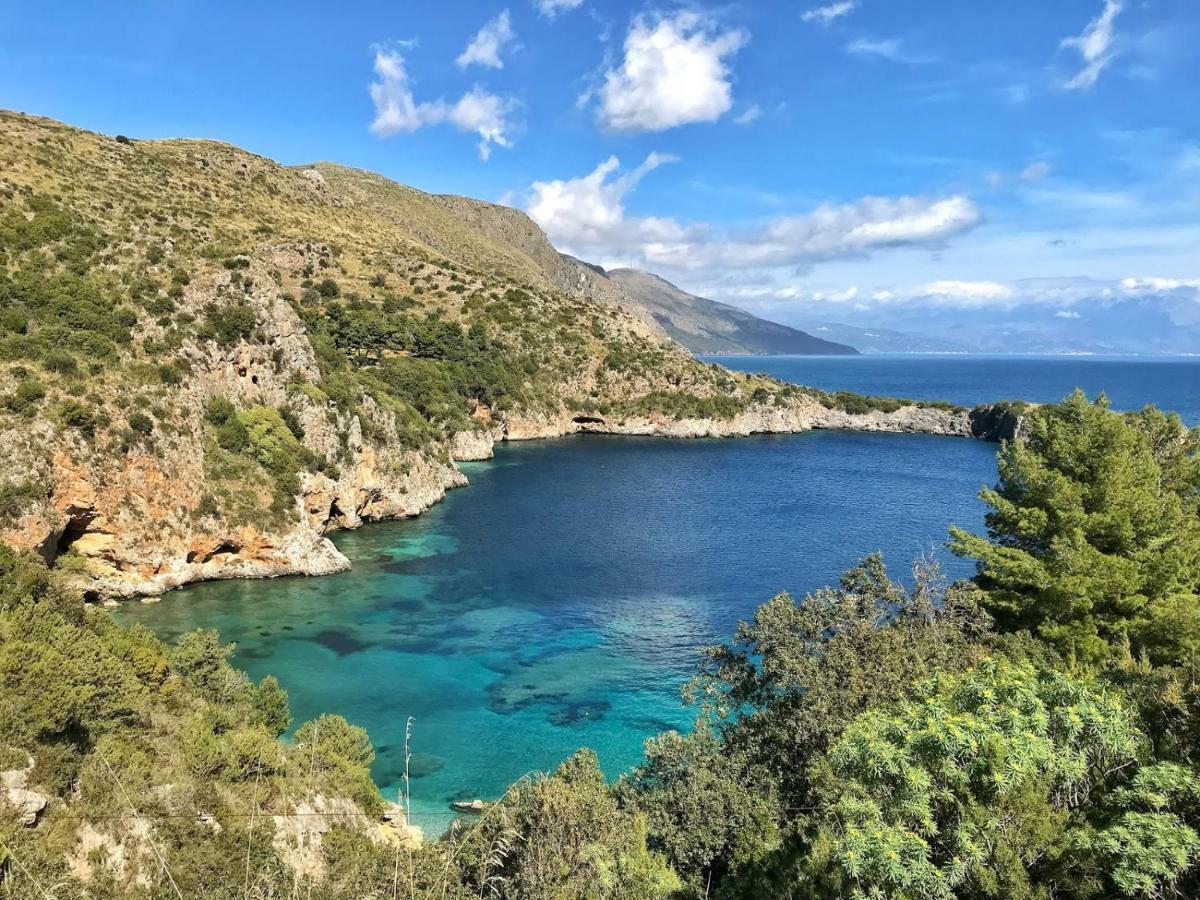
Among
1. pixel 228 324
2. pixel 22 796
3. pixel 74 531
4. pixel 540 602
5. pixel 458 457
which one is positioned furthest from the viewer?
pixel 458 457

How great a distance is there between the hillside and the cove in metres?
4.27

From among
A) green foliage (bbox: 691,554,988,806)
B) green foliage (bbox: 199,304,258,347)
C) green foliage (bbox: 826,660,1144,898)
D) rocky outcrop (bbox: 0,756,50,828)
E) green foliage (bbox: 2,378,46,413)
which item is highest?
green foliage (bbox: 199,304,258,347)

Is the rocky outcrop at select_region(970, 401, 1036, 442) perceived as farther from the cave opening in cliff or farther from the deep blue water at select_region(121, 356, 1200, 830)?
the cave opening in cliff

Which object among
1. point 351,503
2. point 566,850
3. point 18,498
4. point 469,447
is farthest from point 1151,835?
point 469,447

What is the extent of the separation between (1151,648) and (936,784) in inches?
743

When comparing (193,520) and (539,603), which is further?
(539,603)

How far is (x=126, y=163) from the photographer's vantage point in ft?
253

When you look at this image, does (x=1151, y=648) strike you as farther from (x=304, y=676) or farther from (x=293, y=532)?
(x=293, y=532)

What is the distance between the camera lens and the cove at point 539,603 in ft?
89.0

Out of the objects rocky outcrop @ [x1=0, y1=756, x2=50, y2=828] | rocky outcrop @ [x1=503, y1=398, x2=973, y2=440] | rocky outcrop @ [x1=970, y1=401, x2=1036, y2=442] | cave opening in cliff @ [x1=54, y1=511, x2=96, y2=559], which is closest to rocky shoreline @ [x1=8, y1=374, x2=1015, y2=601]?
cave opening in cliff @ [x1=54, y1=511, x2=96, y2=559]

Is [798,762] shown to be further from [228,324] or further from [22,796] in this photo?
[228,324]

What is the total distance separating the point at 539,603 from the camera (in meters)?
40.6

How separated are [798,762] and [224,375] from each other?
44508 millimetres

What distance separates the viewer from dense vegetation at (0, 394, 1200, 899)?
891 centimetres
